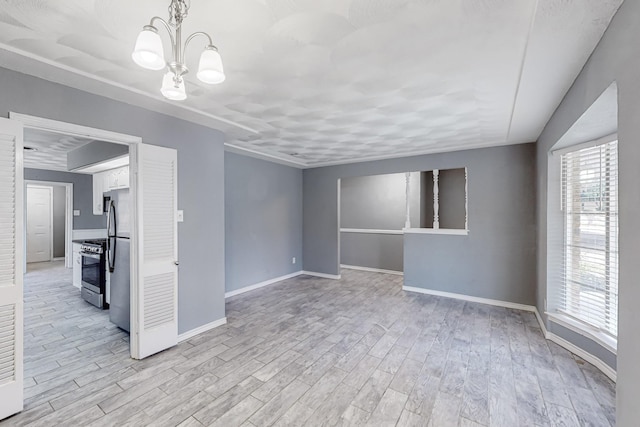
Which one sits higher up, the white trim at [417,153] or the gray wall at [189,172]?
the white trim at [417,153]

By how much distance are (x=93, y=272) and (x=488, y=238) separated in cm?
600

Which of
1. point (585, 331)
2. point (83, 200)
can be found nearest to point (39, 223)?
point (83, 200)

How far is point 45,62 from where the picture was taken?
1.89 m

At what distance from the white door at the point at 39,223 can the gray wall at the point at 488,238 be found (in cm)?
947

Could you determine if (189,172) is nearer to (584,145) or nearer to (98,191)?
(98,191)

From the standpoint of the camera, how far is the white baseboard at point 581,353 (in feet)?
7.65

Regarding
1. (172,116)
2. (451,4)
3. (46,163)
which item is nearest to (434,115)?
(451,4)

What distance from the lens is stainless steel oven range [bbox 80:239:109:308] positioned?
4.01 metres

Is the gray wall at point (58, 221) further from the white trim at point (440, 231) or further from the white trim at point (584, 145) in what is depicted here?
the white trim at point (584, 145)

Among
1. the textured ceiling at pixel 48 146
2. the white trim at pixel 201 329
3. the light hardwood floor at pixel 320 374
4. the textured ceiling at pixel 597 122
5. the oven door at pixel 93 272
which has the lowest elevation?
the light hardwood floor at pixel 320 374

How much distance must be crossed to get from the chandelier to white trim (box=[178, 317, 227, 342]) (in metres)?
2.67

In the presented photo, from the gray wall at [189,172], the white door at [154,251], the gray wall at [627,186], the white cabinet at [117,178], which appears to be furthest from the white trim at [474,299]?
the white cabinet at [117,178]

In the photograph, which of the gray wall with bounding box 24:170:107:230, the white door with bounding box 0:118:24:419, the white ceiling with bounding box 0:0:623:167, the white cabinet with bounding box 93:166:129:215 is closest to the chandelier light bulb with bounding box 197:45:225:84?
the white ceiling with bounding box 0:0:623:167

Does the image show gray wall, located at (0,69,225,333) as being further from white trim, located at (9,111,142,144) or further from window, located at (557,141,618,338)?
window, located at (557,141,618,338)
